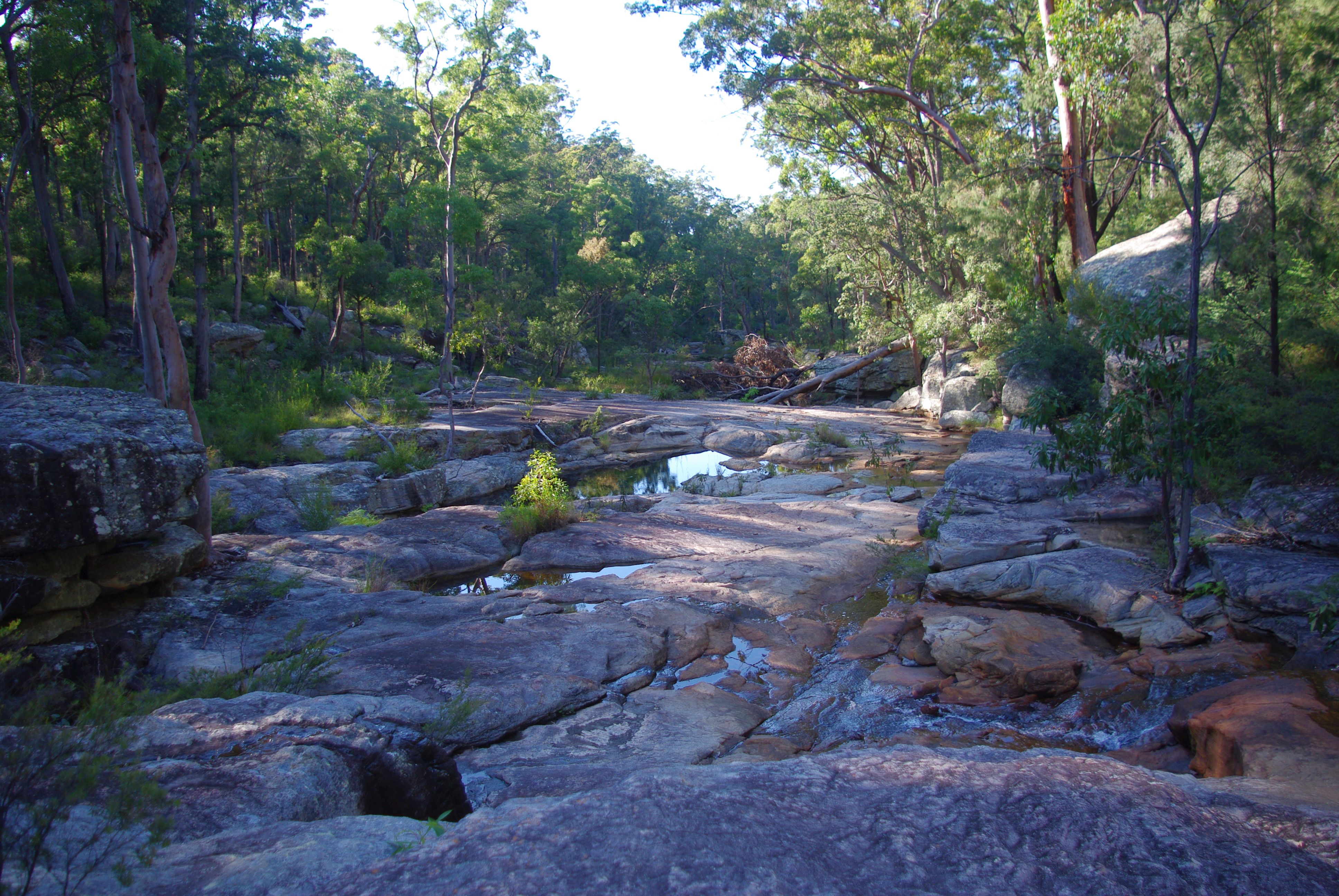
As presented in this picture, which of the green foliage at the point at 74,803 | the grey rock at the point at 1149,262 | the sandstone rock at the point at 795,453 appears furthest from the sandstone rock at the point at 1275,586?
the sandstone rock at the point at 795,453

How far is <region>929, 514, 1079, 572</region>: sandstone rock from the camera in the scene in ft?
23.0

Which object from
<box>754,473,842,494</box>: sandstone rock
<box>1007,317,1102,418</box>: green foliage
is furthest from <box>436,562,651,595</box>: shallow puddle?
<box>1007,317,1102,418</box>: green foliage

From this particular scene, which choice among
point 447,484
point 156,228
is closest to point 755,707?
point 156,228

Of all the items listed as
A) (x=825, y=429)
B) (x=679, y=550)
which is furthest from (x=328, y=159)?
(x=679, y=550)

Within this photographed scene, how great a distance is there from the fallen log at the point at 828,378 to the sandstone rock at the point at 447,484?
46.5 ft

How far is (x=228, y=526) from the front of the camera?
887cm

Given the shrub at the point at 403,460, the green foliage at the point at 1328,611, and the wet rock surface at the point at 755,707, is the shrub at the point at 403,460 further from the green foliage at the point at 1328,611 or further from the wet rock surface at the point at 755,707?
the green foliage at the point at 1328,611

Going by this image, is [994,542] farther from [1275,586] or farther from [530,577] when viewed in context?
[530,577]

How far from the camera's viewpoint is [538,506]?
936cm

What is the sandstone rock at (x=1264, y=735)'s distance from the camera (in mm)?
3330

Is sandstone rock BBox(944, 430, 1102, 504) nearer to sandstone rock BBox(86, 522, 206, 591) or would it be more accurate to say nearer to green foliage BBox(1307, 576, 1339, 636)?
green foliage BBox(1307, 576, 1339, 636)

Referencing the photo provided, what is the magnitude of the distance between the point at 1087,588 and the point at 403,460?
10259 mm

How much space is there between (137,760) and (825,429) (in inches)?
602

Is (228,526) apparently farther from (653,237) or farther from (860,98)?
(653,237)
